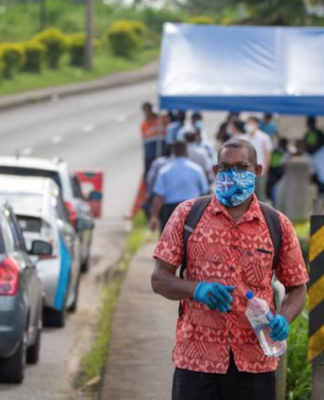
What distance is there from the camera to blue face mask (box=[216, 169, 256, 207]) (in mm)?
6641

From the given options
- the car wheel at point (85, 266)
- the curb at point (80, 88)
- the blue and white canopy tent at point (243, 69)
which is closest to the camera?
the blue and white canopy tent at point (243, 69)

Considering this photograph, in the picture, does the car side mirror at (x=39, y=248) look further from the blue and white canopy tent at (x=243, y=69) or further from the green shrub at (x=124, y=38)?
the green shrub at (x=124, y=38)

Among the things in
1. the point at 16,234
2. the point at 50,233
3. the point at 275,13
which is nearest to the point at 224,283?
the point at 16,234

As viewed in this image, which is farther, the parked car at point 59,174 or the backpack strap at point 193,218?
the parked car at point 59,174

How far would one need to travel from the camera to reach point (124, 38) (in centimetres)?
6078

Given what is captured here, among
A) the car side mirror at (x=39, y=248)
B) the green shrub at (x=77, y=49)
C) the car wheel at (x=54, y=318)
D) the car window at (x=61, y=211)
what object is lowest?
the green shrub at (x=77, y=49)

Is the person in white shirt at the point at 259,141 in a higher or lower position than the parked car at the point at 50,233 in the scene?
lower

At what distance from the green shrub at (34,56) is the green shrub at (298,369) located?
41598 mm

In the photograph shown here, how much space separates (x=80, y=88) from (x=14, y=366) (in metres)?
39.5

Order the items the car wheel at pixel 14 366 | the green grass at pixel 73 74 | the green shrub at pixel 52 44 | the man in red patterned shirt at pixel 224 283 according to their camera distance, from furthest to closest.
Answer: the green shrub at pixel 52 44
the green grass at pixel 73 74
the car wheel at pixel 14 366
the man in red patterned shirt at pixel 224 283

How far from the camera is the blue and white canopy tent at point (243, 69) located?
1505cm

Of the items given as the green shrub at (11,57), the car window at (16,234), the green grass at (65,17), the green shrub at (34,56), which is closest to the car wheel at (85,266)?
the car window at (16,234)

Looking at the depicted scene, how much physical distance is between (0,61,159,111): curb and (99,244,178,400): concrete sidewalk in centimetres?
2908

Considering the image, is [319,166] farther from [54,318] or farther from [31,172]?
[54,318]
